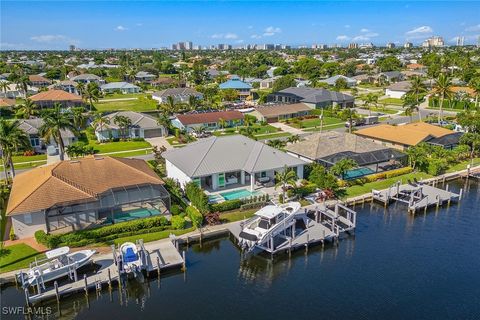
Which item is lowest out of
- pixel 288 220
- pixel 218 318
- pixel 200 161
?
pixel 218 318

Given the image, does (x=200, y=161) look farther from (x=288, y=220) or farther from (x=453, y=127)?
(x=453, y=127)

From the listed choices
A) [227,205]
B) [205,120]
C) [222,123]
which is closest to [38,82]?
[205,120]

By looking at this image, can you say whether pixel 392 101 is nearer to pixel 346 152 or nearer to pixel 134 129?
pixel 346 152

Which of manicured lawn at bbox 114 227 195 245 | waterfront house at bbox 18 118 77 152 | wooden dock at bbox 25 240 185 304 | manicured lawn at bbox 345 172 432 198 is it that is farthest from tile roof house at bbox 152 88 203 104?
wooden dock at bbox 25 240 185 304

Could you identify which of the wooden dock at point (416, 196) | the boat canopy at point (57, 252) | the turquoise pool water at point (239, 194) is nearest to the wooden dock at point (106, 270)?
the boat canopy at point (57, 252)

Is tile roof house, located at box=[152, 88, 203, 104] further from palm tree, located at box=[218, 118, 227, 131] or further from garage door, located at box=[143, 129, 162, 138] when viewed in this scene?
garage door, located at box=[143, 129, 162, 138]

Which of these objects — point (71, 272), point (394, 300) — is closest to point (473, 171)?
point (394, 300)

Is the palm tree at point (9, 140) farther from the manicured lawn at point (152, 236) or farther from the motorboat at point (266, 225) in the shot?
the motorboat at point (266, 225)
